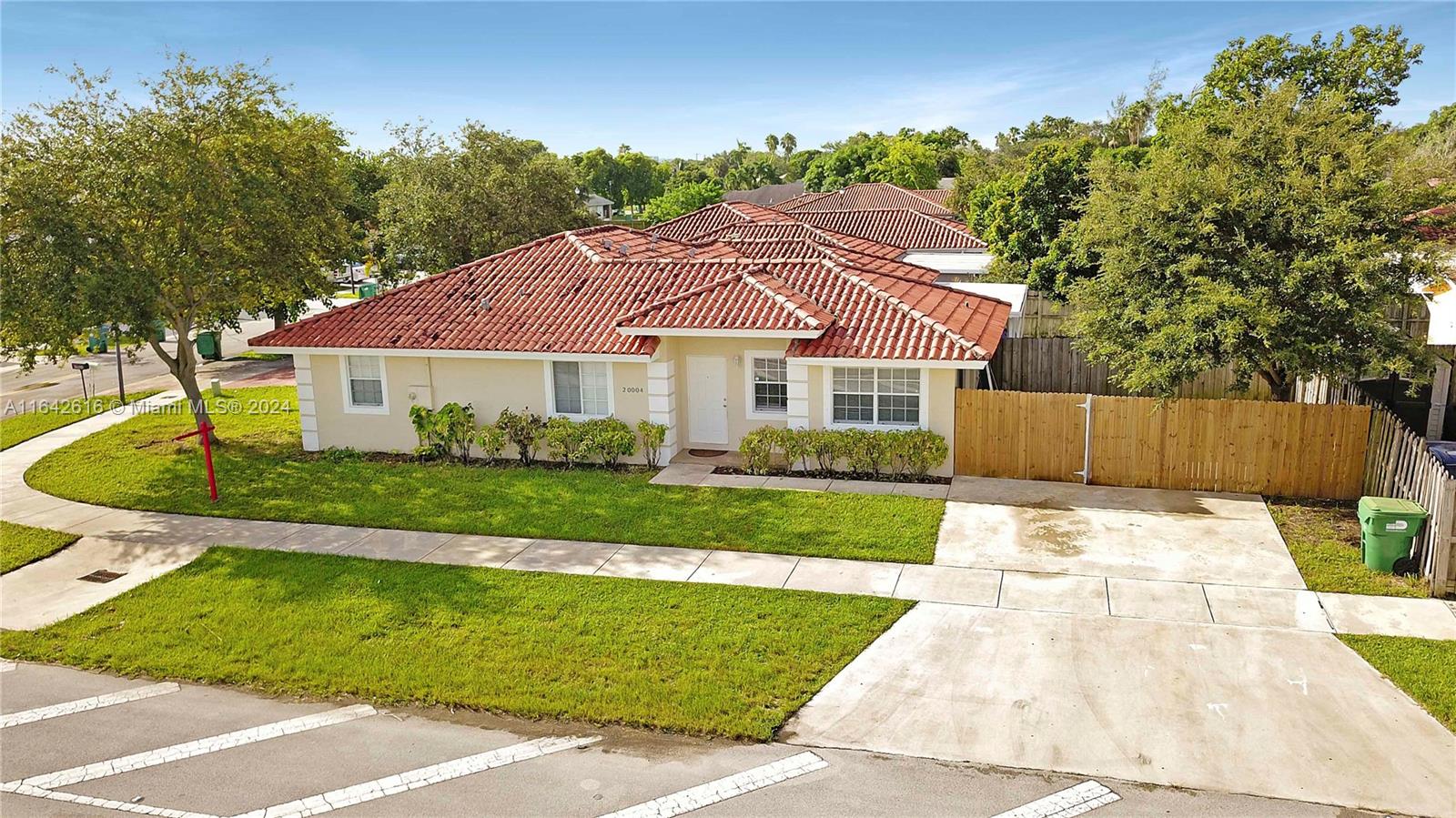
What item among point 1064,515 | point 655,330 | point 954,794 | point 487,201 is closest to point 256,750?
point 954,794

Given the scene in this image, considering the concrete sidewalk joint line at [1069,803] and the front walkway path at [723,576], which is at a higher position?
the front walkway path at [723,576]

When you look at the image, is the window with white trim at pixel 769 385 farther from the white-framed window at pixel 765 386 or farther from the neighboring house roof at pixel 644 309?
the neighboring house roof at pixel 644 309

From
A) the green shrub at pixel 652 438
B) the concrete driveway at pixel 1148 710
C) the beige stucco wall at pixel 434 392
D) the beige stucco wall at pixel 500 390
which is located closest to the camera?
the concrete driveway at pixel 1148 710

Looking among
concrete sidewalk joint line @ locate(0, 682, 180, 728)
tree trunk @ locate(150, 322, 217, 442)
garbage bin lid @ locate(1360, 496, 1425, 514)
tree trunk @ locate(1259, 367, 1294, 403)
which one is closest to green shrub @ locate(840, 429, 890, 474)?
tree trunk @ locate(1259, 367, 1294, 403)

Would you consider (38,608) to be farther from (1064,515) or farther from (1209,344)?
(1209,344)

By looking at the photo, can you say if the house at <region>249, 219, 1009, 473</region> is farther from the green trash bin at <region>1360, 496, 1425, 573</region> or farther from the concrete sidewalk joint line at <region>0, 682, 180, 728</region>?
the concrete sidewalk joint line at <region>0, 682, 180, 728</region>

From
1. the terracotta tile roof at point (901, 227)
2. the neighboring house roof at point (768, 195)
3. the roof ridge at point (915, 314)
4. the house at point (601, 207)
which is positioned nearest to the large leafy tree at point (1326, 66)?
the terracotta tile roof at point (901, 227)
